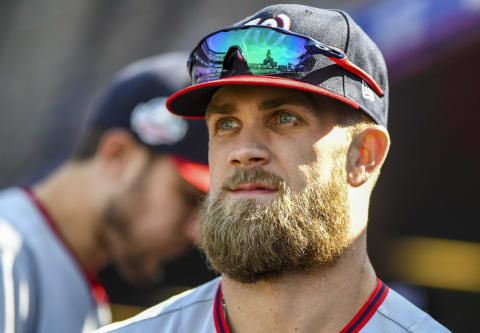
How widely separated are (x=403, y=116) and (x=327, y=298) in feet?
9.17

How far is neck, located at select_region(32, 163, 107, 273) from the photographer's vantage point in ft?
10.6

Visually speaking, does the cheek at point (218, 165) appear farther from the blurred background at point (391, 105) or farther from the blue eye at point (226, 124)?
the blurred background at point (391, 105)

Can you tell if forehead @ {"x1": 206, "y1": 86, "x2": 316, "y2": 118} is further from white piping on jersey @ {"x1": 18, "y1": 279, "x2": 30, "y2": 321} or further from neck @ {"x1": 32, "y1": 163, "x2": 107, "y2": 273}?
neck @ {"x1": 32, "y1": 163, "x2": 107, "y2": 273}

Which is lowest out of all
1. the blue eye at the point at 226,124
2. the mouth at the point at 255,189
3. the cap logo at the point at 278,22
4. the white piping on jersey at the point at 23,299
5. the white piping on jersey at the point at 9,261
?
the white piping on jersey at the point at 23,299

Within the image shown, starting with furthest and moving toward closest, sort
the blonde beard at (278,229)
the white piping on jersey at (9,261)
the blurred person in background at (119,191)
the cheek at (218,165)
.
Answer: the blurred person in background at (119,191) → the white piping on jersey at (9,261) → the cheek at (218,165) → the blonde beard at (278,229)

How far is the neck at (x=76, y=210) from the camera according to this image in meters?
3.23

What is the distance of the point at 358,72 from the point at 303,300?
0.76m

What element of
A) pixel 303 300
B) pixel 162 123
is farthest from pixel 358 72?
pixel 162 123

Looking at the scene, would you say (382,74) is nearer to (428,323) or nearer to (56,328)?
(428,323)

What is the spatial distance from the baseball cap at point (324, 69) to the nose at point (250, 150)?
0.55 feet

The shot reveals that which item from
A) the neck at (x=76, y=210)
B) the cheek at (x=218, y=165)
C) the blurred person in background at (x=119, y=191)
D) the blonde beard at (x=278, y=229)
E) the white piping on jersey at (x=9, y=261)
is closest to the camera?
the blonde beard at (x=278, y=229)

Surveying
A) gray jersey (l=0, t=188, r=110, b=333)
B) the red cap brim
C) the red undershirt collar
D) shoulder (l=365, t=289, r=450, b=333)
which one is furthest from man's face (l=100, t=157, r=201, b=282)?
shoulder (l=365, t=289, r=450, b=333)

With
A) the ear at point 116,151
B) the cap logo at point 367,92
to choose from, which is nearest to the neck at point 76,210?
the ear at point 116,151

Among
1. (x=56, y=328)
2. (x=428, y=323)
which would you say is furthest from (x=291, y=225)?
(x=56, y=328)
